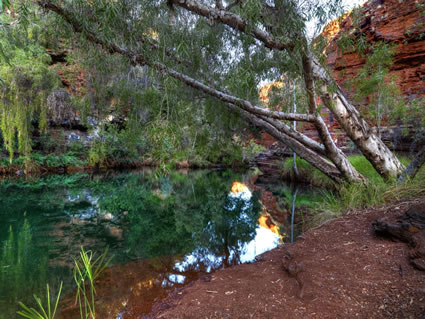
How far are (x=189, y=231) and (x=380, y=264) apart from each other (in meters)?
3.55

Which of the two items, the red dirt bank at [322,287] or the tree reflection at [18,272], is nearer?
the red dirt bank at [322,287]

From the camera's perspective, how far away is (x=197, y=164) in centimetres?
2217

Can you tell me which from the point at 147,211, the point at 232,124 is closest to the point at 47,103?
the point at 147,211

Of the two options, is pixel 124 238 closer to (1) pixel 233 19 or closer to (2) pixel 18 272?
(2) pixel 18 272

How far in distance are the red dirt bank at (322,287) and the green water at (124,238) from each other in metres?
0.61

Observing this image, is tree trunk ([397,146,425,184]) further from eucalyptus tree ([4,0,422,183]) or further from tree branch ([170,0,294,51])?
tree branch ([170,0,294,51])

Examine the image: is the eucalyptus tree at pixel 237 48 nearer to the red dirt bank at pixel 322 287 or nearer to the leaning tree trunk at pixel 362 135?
the leaning tree trunk at pixel 362 135

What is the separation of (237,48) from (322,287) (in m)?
4.68

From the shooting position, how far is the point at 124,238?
438 centimetres

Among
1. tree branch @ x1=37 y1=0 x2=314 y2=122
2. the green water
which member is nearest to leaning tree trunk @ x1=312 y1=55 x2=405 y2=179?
tree branch @ x1=37 y1=0 x2=314 y2=122

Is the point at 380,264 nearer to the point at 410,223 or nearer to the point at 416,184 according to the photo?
the point at 410,223

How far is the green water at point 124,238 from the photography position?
9.18 feet

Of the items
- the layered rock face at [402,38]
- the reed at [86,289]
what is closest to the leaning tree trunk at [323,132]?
the reed at [86,289]

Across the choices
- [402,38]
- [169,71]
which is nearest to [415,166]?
[169,71]
